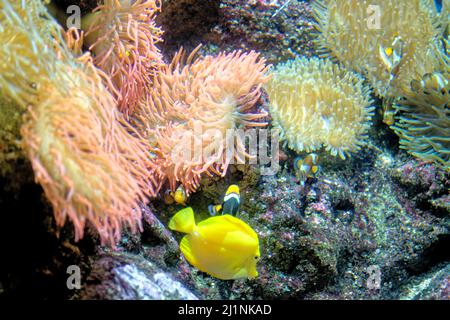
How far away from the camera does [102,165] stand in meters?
1.66

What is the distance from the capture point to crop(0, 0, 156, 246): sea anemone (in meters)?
1.52

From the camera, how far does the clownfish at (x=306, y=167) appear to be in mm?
3039

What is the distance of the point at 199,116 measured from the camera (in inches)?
106

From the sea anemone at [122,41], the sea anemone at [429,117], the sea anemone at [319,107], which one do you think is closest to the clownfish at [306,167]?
the sea anemone at [319,107]

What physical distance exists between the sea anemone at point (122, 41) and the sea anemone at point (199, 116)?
0.22 metres

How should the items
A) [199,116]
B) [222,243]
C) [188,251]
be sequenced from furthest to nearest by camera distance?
[199,116]
[188,251]
[222,243]

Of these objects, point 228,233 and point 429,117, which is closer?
point 228,233

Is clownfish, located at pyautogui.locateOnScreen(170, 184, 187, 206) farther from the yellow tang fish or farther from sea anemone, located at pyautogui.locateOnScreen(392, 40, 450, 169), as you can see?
sea anemone, located at pyautogui.locateOnScreen(392, 40, 450, 169)

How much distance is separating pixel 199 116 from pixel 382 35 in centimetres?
215

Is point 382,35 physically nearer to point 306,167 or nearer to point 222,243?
point 306,167

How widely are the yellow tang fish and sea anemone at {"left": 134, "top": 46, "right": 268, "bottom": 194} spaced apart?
0.45 metres

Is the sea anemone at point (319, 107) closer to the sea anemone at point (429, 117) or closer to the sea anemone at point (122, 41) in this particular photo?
the sea anemone at point (429, 117)

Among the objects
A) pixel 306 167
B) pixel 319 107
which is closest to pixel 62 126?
pixel 306 167
